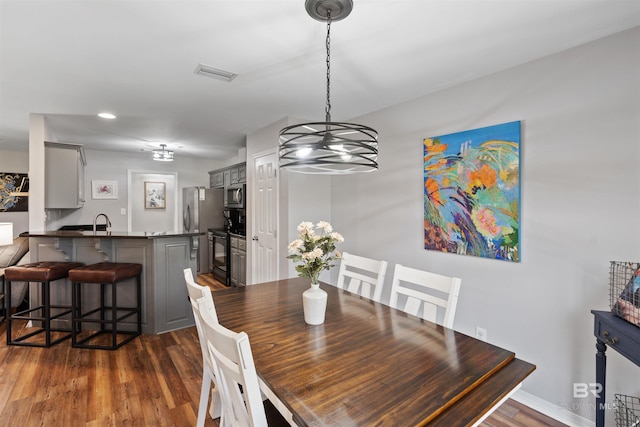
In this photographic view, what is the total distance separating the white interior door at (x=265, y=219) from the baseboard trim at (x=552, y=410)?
2.52m

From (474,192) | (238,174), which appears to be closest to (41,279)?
(238,174)

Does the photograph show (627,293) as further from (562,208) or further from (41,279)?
(41,279)

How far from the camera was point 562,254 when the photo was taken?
6.41ft

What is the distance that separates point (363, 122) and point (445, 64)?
1.30m

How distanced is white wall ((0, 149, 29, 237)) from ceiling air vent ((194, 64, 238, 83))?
5.57 metres

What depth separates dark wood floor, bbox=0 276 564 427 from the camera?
76.1 inches

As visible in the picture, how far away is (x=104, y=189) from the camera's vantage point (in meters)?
5.66

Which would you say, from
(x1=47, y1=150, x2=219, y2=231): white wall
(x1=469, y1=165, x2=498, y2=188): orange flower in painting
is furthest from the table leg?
(x1=47, y1=150, x2=219, y2=231): white wall

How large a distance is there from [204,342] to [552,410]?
2266 mm

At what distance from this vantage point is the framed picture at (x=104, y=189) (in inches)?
219

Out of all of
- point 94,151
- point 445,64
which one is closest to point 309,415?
point 445,64

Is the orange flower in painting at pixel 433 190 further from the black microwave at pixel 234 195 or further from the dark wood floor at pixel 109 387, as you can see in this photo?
the black microwave at pixel 234 195

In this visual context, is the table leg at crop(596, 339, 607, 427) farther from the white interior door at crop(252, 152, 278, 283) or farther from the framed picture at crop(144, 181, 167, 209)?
the framed picture at crop(144, 181, 167, 209)

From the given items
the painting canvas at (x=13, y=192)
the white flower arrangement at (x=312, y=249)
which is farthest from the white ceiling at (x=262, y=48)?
the painting canvas at (x=13, y=192)
